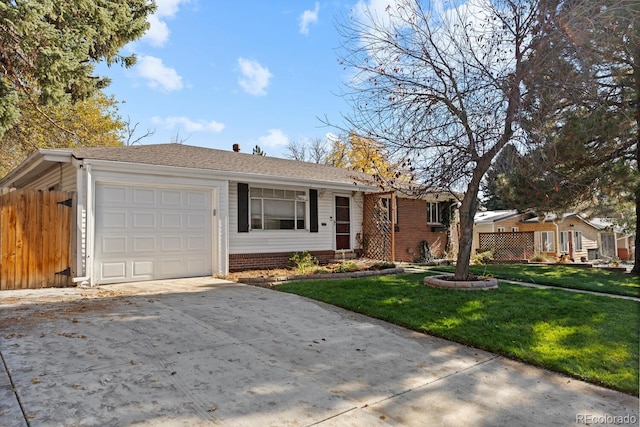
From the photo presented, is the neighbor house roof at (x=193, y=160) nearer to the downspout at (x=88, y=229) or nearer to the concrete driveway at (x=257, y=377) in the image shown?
the downspout at (x=88, y=229)

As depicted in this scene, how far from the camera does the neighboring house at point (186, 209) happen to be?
8148 mm

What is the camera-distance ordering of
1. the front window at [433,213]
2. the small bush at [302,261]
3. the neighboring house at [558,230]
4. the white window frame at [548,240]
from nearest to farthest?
1. the small bush at [302,261]
2. the front window at [433,213]
3. the neighboring house at [558,230]
4. the white window frame at [548,240]

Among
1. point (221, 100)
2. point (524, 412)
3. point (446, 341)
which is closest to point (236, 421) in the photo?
point (524, 412)

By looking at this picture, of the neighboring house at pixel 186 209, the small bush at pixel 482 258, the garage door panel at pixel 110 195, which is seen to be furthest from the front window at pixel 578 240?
the garage door panel at pixel 110 195

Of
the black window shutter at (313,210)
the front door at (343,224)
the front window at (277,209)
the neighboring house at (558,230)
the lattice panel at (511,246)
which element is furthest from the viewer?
the neighboring house at (558,230)

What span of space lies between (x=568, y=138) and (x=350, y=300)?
7.46 metres

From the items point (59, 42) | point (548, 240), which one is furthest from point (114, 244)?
point (548, 240)

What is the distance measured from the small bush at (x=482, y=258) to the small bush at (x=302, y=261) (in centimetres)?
650

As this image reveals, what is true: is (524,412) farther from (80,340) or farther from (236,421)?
(80,340)

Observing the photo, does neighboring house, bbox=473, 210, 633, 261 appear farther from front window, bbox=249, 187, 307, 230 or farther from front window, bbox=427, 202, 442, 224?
Answer: front window, bbox=249, 187, 307, 230

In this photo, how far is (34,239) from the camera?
765cm

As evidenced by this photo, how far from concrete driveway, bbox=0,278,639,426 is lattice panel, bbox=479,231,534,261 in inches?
527

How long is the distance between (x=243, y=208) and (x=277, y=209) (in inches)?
46.5

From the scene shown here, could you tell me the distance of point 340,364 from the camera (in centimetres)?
393
